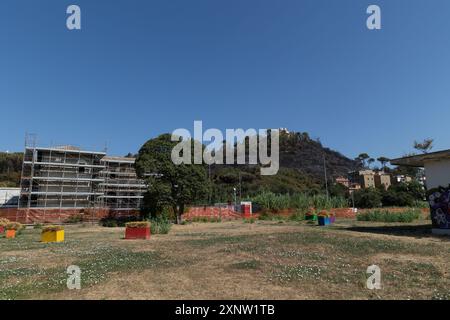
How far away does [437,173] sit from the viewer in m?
18.5

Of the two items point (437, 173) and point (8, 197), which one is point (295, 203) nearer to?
point (437, 173)

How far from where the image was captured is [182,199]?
35.1 metres

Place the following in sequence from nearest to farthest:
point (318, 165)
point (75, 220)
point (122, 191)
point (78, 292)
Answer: point (78, 292), point (75, 220), point (122, 191), point (318, 165)

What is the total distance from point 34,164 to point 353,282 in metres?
49.0

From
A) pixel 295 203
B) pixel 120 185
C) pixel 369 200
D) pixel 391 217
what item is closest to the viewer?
pixel 391 217

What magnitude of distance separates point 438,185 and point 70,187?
154 ft

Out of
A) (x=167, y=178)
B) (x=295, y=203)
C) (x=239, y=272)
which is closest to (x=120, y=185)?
(x=167, y=178)

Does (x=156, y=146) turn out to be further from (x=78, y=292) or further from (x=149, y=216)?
(x=78, y=292)

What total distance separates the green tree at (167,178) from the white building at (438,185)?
22032mm

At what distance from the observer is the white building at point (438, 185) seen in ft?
58.4

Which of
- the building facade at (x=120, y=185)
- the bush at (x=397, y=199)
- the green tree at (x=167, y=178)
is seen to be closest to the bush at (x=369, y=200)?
the bush at (x=397, y=199)

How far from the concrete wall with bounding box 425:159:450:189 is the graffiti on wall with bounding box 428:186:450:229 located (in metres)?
0.34

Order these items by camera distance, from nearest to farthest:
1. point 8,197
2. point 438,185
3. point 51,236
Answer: point 51,236, point 438,185, point 8,197
